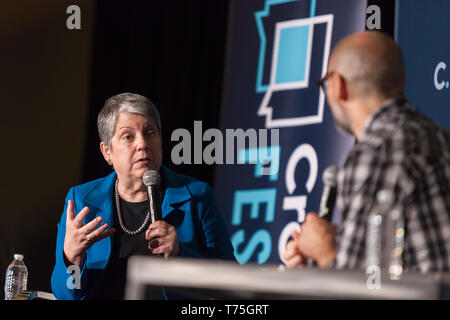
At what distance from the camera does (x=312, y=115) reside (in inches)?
153

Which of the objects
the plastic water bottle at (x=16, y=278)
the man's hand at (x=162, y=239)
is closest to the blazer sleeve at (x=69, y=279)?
the man's hand at (x=162, y=239)

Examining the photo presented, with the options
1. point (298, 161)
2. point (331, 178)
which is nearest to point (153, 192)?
point (331, 178)

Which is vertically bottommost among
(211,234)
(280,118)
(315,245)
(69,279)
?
(69,279)

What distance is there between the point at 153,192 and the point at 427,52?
4.89ft

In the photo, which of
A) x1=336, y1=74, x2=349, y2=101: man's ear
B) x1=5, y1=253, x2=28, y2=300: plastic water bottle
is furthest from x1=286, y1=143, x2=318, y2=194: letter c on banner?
x1=336, y1=74, x2=349, y2=101: man's ear

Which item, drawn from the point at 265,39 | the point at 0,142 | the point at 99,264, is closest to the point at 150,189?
the point at 99,264

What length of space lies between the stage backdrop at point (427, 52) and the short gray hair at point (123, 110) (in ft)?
4.00

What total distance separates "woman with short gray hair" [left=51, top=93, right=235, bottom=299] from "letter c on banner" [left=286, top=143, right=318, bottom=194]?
940 mm

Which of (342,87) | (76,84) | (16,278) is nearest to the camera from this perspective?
(342,87)

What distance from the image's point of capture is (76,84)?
15.1 feet

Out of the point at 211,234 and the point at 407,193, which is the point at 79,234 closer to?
the point at 211,234

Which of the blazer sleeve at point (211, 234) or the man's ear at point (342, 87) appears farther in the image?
the blazer sleeve at point (211, 234)

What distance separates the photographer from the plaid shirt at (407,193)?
1.67 metres

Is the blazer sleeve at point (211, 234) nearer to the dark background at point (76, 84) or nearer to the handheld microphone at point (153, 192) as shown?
the handheld microphone at point (153, 192)
